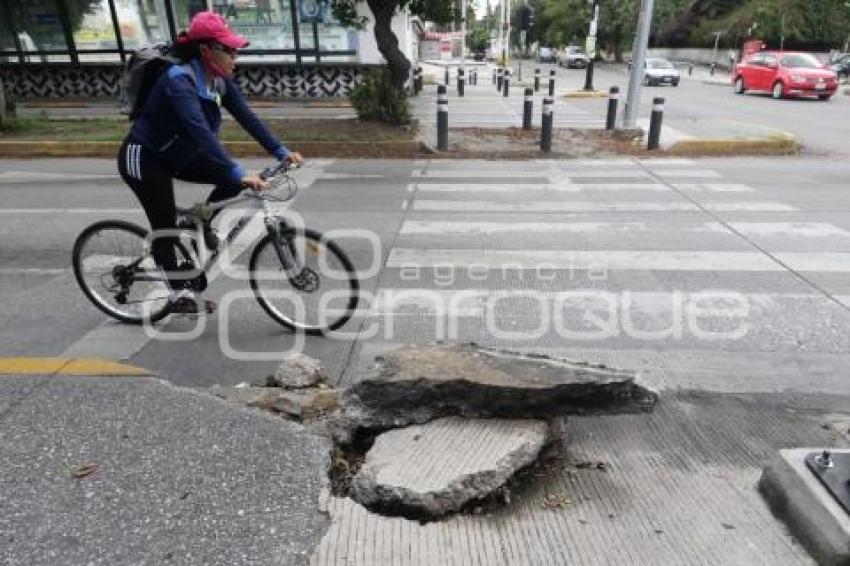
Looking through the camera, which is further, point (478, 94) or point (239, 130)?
point (478, 94)

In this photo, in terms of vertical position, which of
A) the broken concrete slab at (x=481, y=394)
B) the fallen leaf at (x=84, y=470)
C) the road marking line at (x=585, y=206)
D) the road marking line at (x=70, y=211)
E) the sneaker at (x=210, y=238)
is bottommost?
the road marking line at (x=585, y=206)

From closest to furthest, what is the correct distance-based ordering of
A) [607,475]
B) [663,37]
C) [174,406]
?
[607,475]
[174,406]
[663,37]

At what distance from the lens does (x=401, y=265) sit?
5.75m

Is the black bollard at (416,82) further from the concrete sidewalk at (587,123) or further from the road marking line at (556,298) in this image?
the road marking line at (556,298)

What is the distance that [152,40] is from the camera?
1936cm

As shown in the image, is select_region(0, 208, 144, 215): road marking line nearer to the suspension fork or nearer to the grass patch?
the suspension fork

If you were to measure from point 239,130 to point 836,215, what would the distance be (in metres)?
10.5

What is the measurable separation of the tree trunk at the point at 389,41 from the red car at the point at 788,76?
1704cm

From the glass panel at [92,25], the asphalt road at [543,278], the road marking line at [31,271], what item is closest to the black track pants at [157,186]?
the asphalt road at [543,278]

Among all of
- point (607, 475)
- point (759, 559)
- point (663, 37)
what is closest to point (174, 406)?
point (607, 475)

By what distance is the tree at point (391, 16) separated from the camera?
40.2 feet

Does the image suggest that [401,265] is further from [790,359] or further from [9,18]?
[9,18]

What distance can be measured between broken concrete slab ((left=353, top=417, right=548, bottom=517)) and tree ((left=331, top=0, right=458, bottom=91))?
10.9 meters

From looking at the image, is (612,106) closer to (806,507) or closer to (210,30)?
(210,30)
